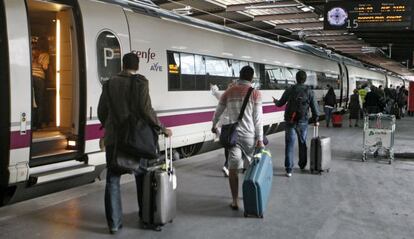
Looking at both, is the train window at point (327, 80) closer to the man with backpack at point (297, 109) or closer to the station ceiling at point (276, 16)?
the station ceiling at point (276, 16)

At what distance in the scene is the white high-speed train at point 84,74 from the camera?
5.29 metres

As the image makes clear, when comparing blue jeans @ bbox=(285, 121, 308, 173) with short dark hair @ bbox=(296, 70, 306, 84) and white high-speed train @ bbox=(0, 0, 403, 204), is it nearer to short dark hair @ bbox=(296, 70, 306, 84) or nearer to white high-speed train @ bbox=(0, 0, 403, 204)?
short dark hair @ bbox=(296, 70, 306, 84)

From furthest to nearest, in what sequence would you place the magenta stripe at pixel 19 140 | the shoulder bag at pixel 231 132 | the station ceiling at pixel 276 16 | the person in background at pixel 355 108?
the person in background at pixel 355 108
the station ceiling at pixel 276 16
the shoulder bag at pixel 231 132
the magenta stripe at pixel 19 140

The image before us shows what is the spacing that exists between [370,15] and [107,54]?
8.25 meters

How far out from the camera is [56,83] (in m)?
6.92

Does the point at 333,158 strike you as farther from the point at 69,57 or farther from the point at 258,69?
the point at 69,57

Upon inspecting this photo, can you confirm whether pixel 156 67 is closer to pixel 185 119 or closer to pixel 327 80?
pixel 185 119

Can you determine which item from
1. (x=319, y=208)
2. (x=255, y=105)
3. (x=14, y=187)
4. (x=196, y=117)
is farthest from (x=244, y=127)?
(x=196, y=117)

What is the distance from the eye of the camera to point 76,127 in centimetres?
633

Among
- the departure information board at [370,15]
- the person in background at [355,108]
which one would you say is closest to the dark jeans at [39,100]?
the departure information board at [370,15]

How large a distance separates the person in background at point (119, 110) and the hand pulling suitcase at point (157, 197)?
0.28m

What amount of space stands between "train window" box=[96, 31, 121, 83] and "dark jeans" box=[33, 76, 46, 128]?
50.9 inches

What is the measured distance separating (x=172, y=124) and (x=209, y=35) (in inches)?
102

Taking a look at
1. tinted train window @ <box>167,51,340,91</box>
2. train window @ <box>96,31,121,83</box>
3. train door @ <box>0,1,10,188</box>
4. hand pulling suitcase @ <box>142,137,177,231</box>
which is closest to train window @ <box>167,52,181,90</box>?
tinted train window @ <box>167,51,340,91</box>
